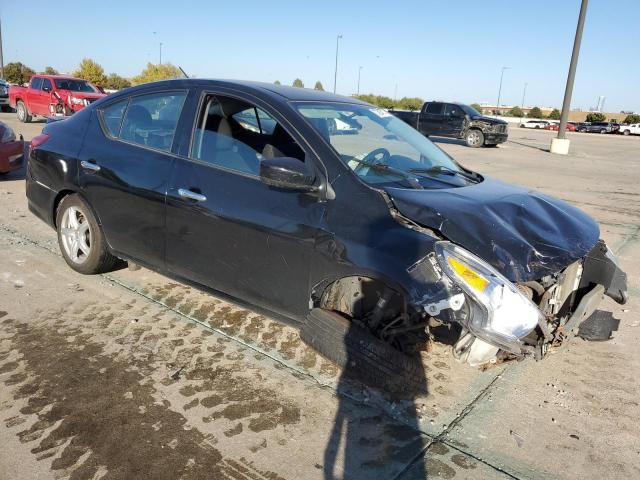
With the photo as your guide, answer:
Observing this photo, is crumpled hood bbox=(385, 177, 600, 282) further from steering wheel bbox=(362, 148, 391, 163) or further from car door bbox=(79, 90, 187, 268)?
car door bbox=(79, 90, 187, 268)

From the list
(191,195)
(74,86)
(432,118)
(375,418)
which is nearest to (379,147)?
→ (191,195)

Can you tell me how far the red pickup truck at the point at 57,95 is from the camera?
17.3 metres

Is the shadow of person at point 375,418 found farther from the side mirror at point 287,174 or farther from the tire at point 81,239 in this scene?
the tire at point 81,239

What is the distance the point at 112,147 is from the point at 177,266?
3.63 ft

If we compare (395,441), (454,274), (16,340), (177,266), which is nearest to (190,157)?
(177,266)

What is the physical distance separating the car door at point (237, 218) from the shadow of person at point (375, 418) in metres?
0.47

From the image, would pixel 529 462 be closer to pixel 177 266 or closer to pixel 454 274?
pixel 454 274

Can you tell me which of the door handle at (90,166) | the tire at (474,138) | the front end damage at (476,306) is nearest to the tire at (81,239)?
the door handle at (90,166)

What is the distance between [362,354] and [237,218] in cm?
108

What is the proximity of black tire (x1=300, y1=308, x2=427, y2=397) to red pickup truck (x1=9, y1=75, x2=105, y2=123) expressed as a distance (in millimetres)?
16518

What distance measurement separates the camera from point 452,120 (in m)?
21.8

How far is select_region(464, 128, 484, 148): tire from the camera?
21373 mm

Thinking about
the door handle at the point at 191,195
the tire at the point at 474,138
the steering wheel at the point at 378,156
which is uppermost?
the steering wheel at the point at 378,156

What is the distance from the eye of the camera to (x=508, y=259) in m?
2.55
